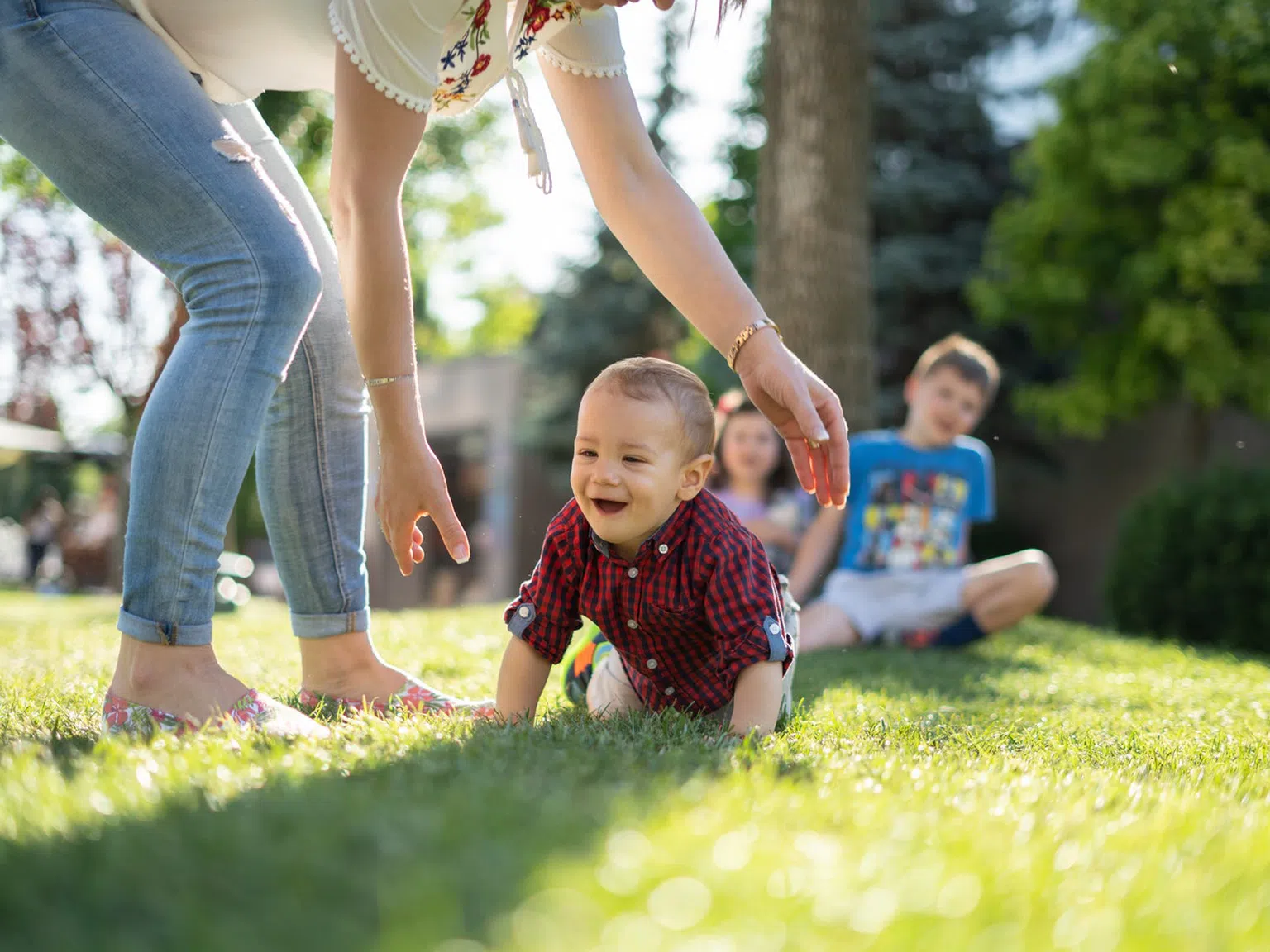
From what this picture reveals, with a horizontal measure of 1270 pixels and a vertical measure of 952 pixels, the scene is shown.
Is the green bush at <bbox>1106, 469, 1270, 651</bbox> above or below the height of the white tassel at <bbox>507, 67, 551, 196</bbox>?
below

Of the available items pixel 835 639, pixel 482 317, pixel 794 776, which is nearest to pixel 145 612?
pixel 794 776

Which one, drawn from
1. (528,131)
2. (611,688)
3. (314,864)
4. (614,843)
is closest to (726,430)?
(611,688)

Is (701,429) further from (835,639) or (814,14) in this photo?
(814,14)

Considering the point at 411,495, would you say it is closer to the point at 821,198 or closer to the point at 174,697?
the point at 174,697

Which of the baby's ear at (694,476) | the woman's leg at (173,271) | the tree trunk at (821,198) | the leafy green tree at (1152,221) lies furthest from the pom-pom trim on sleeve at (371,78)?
the leafy green tree at (1152,221)

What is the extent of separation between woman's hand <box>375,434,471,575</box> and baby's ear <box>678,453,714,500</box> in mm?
526

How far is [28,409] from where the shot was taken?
22766mm

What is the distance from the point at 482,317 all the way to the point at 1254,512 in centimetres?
2853

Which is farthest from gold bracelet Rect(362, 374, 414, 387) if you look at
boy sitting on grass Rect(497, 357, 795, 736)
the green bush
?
the green bush

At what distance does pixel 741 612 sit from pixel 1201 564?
19.7 feet

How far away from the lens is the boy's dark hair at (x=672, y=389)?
8.17ft

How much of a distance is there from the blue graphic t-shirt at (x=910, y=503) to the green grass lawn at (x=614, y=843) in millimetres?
3435

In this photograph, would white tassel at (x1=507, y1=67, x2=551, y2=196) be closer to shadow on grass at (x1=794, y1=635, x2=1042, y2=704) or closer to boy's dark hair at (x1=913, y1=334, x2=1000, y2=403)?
shadow on grass at (x1=794, y1=635, x2=1042, y2=704)

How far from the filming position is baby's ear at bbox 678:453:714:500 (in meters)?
2.54
